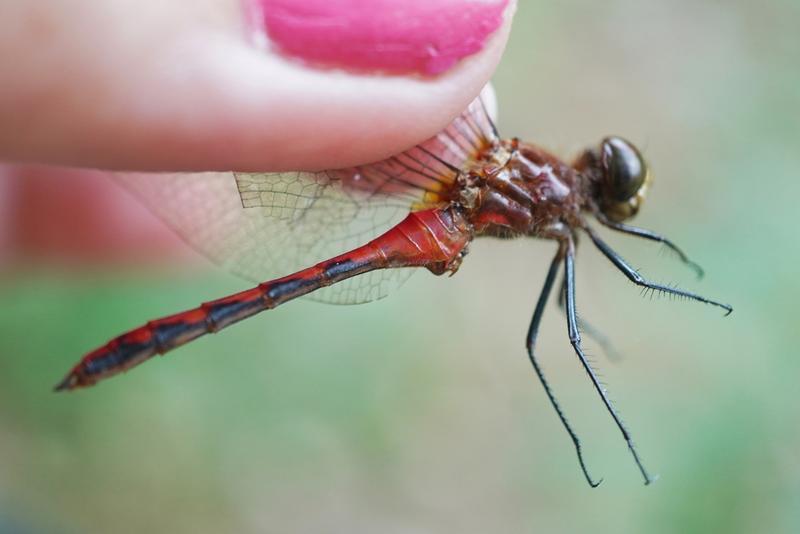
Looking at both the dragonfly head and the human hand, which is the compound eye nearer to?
the dragonfly head

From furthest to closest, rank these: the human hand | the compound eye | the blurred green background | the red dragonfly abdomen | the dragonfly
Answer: the blurred green background → the compound eye → the dragonfly → the red dragonfly abdomen → the human hand

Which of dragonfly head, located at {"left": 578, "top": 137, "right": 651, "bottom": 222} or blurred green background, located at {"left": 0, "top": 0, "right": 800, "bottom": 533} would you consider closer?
dragonfly head, located at {"left": 578, "top": 137, "right": 651, "bottom": 222}

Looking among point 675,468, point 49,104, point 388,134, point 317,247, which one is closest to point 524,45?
point 675,468

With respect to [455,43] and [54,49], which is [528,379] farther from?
[54,49]

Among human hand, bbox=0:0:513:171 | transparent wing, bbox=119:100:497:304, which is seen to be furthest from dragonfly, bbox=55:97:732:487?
human hand, bbox=0:0:513:171

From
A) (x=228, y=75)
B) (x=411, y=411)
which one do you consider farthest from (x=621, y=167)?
(x=411, y=411)

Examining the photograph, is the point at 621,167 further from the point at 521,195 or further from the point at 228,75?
the point at 228,75

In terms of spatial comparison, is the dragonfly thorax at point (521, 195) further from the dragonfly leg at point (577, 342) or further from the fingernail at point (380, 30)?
the fingernail at point (380, 30)

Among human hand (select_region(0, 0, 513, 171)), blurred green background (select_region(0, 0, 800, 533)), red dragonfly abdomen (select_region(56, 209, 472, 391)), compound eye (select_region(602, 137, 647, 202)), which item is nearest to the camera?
human hand (select_region(0, 0, 513, 171))
